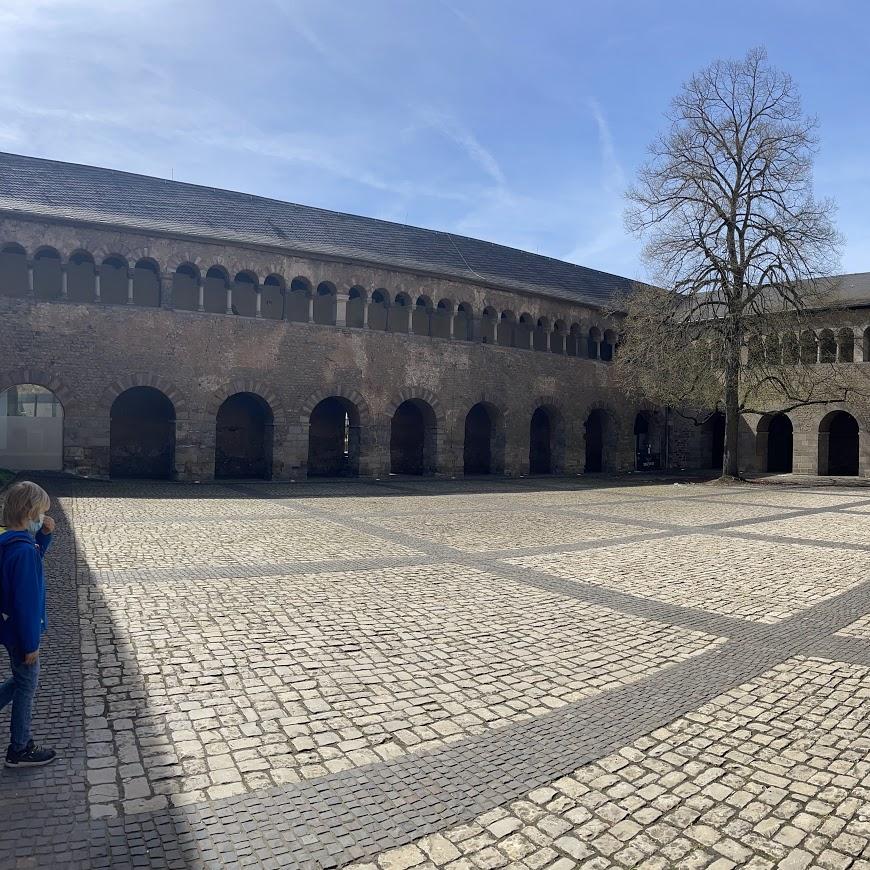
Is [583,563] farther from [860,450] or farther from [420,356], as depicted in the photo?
[860,450]

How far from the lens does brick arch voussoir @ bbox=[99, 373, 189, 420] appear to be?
66.5 feet

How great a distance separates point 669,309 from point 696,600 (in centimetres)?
2046

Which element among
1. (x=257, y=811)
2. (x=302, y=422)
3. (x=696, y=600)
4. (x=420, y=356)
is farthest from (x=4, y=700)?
(x=420, y=356)

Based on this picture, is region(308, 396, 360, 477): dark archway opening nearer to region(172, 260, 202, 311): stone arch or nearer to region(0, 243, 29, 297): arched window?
region(172, 260, 202, 311): stone arch

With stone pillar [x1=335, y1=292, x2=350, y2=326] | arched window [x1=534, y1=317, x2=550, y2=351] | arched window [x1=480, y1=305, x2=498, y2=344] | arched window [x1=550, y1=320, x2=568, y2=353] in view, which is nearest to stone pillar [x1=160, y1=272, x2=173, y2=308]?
stone pillar [x1=335, y1=292, x2=350, y2=326]

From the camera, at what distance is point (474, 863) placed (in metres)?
2.96

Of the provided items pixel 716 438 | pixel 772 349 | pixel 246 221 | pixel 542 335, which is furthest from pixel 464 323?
pixel 716 438

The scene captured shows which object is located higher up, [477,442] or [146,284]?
[146,284]

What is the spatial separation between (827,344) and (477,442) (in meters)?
16.6

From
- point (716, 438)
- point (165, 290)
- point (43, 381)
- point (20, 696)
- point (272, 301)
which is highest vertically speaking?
point (272, 301)

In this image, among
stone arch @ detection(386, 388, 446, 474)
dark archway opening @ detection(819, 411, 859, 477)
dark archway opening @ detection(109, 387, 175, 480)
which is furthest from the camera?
dark archway opening @ detection(819, 411, 859, 477)

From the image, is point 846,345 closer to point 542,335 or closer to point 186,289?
point 542,335

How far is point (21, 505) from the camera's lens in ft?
11.8

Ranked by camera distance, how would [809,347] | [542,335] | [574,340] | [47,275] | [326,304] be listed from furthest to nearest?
[574,340] → [542,335] → [809,347] → [326,304] → [47,275]
